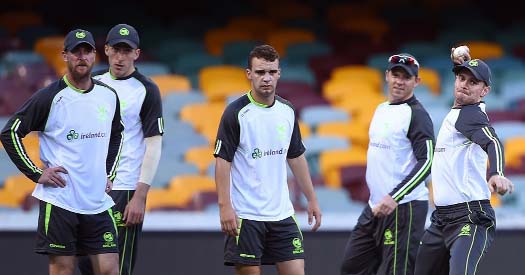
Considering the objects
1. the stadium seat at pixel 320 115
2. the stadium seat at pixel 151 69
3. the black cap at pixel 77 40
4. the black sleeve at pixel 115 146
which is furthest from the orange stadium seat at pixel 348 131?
the black cap at pixel 77 40

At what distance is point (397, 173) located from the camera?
335 inches

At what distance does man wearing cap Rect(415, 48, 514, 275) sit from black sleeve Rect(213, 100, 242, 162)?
138 centimetres

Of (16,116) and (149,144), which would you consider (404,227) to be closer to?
(149,144)

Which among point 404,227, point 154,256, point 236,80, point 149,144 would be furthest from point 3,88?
point 404,227

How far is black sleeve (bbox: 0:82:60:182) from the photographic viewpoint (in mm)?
7410

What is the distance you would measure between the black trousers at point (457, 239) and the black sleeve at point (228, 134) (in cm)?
145

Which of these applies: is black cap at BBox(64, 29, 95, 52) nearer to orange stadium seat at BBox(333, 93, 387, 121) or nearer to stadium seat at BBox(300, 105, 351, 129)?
stadium seat at BBox(300, 105, 351, 129)

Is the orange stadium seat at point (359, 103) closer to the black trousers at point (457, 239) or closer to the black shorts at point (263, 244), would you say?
the black trousers at point (457, 239)

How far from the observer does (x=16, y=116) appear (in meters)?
7.43

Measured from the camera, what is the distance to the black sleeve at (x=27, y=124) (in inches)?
292

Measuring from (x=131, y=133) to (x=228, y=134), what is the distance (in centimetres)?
100

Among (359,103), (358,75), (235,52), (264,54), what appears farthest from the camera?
(235,52)

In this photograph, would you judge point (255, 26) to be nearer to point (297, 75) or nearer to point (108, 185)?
point (297, 75)

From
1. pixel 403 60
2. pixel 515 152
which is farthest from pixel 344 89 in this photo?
pixel 403 60
